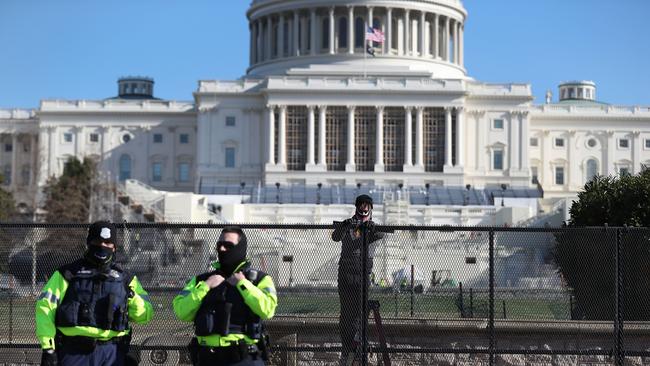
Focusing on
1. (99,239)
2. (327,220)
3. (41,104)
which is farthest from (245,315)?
(41,104)

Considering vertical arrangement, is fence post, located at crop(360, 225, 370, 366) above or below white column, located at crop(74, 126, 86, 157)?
below

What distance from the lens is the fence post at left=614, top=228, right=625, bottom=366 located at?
18.0 metres

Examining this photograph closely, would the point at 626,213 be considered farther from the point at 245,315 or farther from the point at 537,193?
the point at 537,193

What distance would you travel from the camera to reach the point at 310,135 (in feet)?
334

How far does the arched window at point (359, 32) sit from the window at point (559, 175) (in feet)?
67.9

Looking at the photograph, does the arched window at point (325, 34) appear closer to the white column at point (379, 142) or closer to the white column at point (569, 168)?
the white column at point (379, 142)

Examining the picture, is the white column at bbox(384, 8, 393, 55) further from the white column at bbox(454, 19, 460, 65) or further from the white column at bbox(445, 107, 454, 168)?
the white column at bbox(445, 107, 454, 168)

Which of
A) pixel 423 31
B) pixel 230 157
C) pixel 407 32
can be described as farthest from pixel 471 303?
pixel 423 31

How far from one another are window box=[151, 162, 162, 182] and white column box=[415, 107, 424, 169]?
955 inches

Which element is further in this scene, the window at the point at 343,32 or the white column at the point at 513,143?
the window at the point at 343,32

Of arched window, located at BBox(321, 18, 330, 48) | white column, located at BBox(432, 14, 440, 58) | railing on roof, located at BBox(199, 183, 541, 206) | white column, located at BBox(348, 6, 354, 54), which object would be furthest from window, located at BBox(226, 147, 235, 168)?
white column, located at BBox(432, 14, 440, 58)

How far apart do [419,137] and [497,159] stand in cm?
733

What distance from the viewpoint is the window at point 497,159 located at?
342ft

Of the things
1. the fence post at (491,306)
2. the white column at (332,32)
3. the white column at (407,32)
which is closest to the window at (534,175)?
the white column at (407,32)
